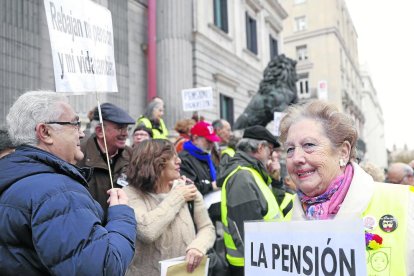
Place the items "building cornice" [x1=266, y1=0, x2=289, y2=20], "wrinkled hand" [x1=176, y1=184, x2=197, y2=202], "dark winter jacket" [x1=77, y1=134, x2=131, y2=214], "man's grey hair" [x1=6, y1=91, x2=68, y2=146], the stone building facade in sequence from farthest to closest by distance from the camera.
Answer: "building cornice" [x1=266, y1=0, x2=289, y2=20] → the stone building facade → "dark winter jacket" [x1=77, y1=134, x2=131, y2=214] → "wrinkled hand" [x1=176, y1=184, x2=197, y2=202] → "man's grey hair" [x1=6, y1=91, x2=68, y2=146]

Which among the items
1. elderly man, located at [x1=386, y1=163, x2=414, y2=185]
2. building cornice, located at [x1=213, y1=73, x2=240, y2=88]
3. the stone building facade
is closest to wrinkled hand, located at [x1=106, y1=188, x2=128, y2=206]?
elderly man, located at [x1=386, y1=163, x2=414, y2=185]

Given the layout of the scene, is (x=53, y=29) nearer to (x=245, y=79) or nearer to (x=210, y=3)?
(x=210, y=3)

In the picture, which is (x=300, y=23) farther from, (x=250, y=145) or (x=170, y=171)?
(x=170, y=171)

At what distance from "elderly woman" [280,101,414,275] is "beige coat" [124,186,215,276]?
1.03m

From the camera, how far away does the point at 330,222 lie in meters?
1.44

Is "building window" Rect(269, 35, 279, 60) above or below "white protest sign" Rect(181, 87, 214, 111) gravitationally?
above

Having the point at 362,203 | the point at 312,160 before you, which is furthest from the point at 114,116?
the point at 362,203

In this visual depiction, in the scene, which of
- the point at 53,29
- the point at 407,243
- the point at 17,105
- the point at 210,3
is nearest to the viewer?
the point at 407,243

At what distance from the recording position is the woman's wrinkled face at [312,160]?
6.33 ft

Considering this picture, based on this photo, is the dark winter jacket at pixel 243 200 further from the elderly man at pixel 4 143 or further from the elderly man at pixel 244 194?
the elderly man at pixel 4 143

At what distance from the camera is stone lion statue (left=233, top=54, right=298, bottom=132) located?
10.4 m

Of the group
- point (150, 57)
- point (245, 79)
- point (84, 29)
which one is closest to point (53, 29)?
point (84, 29)

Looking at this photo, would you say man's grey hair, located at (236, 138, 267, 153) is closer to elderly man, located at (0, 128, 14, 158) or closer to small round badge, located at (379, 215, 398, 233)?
elderly man, located at (0, 128, 14, 158)

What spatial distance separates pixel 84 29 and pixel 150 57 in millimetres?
10364
